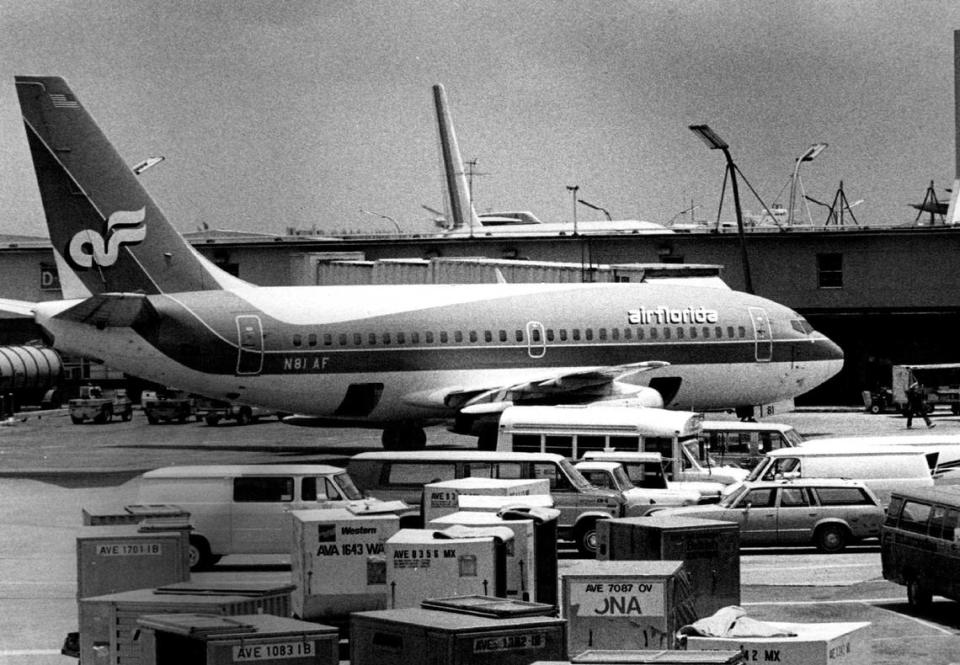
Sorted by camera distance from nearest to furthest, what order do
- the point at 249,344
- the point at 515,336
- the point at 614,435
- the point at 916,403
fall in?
the point at 614,435
the point at 249,344
the point at 515,336
the point at 916,403

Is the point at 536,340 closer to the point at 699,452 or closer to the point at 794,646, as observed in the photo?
the point at 699,452

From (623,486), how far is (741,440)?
10.1 metres

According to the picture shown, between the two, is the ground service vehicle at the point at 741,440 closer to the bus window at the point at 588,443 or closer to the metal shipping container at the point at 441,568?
the bus window at the point at 588,443

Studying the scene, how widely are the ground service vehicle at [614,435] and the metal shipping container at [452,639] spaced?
818 inches

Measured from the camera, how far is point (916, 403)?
61062mm

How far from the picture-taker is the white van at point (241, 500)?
27.4 m

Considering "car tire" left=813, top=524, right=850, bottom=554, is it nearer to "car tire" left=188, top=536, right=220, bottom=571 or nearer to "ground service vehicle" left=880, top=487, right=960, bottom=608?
"ground service vehicle" left=880, top=487, right=960, bottom=608

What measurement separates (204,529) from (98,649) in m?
11.0

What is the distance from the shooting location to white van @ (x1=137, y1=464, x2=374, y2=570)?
89.9 feet

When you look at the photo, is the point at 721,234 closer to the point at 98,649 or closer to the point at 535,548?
the point at 535,548

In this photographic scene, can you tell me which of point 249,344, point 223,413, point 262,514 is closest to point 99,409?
point 223,413

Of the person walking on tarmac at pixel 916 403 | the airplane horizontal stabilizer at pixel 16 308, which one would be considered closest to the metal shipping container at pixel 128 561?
the airplane horizontal stabilizer at pixel 16 308

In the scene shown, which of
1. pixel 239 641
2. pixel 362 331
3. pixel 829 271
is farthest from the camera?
pixel 829 271

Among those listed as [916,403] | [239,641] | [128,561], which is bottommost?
[239,641]
